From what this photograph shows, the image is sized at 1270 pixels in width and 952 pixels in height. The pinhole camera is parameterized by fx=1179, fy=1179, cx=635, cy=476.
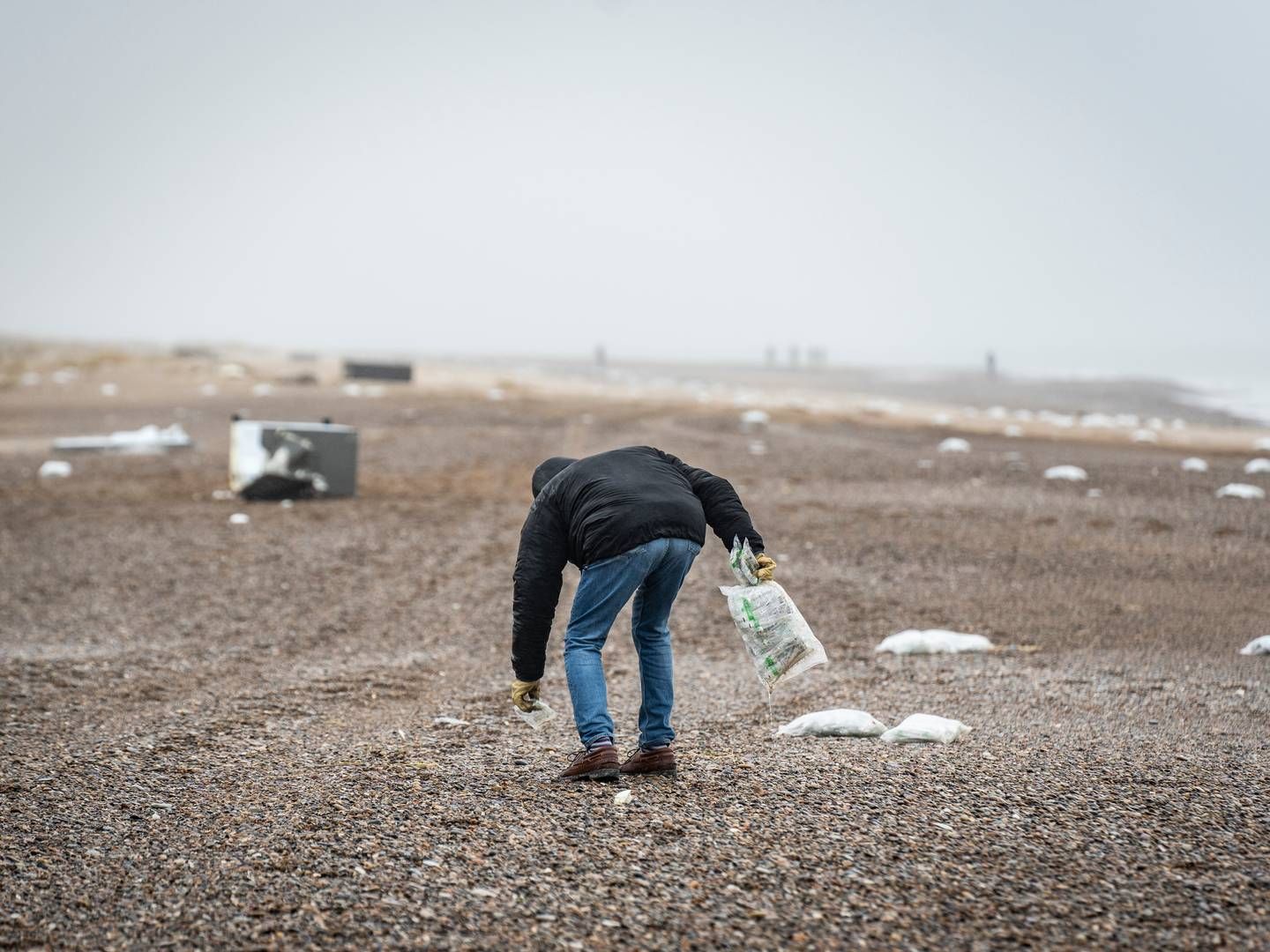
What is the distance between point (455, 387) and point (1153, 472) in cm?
2362

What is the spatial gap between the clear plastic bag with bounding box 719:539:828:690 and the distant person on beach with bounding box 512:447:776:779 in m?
0.08

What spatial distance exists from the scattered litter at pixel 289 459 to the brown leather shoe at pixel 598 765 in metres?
11.3

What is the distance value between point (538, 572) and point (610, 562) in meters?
0.33

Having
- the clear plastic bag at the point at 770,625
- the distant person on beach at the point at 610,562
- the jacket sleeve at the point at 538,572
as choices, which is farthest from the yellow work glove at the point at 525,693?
the clear plastic bag at the point at 770,625

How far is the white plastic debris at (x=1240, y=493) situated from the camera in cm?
1526

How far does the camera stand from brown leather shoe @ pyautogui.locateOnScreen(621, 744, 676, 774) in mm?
5434

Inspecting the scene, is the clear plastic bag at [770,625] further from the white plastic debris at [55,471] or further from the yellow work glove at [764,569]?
the white plastic debris at [55,471]

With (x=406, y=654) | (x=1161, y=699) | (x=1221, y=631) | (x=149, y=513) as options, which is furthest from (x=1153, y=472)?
(x=149, y=513)

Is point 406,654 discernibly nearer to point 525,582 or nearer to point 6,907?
point 525,582

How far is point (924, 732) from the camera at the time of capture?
6277mm

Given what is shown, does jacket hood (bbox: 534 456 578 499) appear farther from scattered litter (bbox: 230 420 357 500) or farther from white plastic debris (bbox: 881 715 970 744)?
scattered litter (bbox: 230 420 357 500)

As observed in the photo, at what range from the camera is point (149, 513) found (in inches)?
599

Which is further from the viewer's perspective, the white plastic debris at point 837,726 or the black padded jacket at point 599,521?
the white plastic debris at point 837,726

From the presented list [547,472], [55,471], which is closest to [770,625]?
[547,472]
